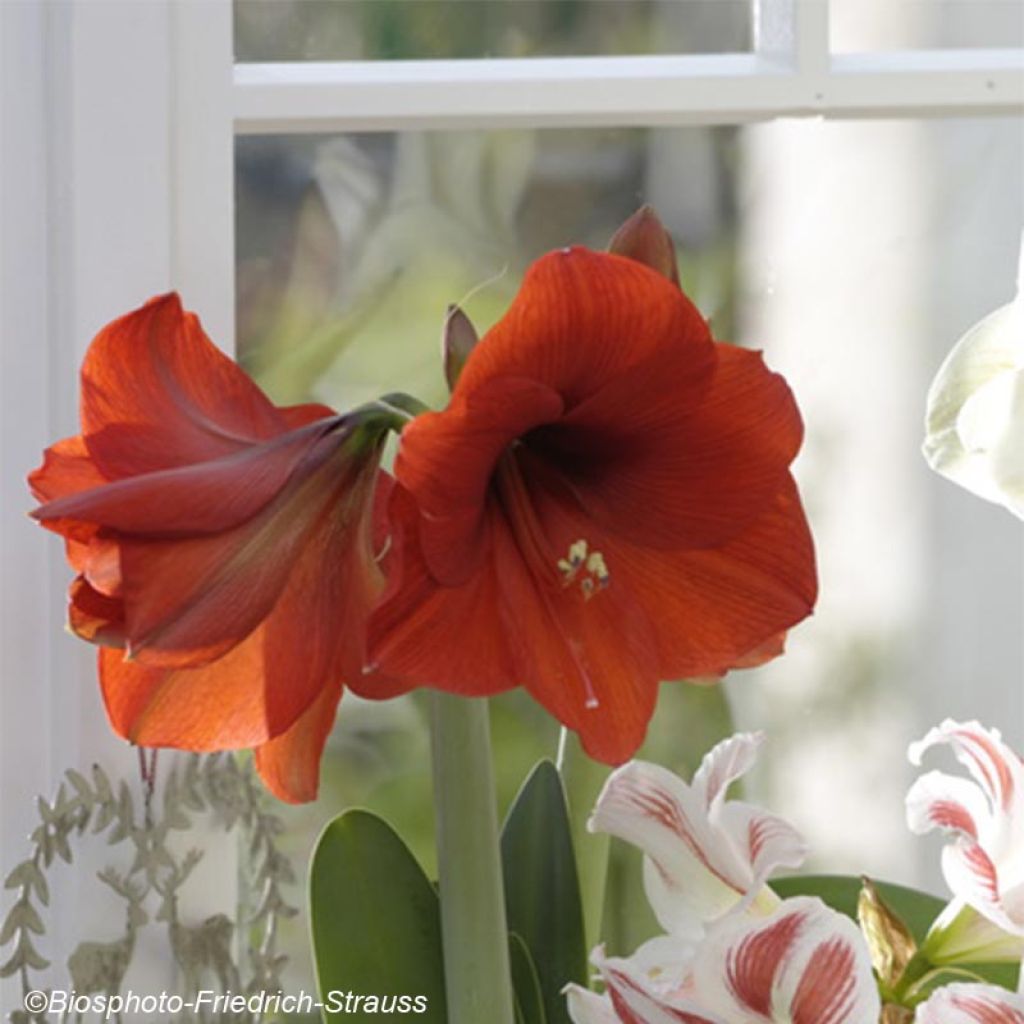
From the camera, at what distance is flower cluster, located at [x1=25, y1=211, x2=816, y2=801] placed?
20.2 inches

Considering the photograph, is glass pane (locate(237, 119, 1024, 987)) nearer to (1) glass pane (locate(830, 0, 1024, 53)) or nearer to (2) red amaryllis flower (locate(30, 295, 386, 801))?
(1) glass pane (locate(830, 0, 1024, 53))

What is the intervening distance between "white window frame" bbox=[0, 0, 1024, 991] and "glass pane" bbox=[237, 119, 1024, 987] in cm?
4

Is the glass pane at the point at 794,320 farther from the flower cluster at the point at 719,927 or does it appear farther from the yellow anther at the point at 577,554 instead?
the yellow anther at the point at 577,554

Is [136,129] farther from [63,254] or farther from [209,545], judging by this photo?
[209,545]

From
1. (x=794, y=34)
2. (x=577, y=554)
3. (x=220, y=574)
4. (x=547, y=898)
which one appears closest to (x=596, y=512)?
(x=577, y=554)

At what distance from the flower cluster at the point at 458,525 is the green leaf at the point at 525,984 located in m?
0.15

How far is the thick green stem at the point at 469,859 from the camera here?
60cm

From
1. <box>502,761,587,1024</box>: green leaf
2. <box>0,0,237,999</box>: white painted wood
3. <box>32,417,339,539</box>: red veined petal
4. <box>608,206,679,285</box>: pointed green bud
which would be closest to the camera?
<box>32,417,339,539</box>: red veined petal

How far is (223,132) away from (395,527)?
17.5 inches

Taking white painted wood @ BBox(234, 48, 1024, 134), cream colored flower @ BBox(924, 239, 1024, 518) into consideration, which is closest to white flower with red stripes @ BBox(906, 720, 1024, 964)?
cream colored flower @ BBox(924, 239, 1024, 518)

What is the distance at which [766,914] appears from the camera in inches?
25.5

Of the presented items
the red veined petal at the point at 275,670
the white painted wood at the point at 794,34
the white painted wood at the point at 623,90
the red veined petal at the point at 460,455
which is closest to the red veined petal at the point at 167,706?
the red veined petal at the point at 275,670

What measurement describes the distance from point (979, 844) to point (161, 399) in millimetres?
364

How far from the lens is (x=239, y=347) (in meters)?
0.96
